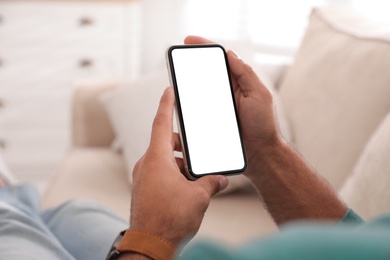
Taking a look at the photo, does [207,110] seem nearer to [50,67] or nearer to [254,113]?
[254,113]

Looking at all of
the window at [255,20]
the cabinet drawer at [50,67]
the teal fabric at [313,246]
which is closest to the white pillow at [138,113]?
the cabinet drawer at [50,67]

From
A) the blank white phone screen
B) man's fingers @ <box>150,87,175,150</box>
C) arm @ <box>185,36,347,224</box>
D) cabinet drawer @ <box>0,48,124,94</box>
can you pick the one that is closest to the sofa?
arm @ <box>185,36,347,224</box>

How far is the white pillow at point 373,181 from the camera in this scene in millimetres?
1074

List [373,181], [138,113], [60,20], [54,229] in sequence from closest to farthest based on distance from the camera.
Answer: [373,181], [54,229], [138,113], [60,20]

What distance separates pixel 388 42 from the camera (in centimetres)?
143

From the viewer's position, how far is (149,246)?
673 millimetres

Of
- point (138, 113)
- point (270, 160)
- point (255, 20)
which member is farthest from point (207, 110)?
point (255, 20)

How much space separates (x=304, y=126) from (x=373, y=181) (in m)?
0.49

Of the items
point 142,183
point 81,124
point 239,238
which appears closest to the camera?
point 142,183

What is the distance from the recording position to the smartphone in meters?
0.86

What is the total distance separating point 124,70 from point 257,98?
195 cm


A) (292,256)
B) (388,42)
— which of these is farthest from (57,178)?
(292,256)

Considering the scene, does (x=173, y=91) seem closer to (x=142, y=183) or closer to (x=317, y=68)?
(x=142, y=183)

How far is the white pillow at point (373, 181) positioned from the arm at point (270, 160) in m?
0.20
